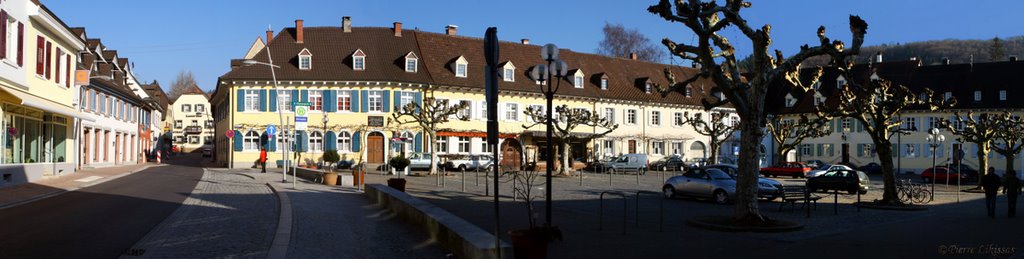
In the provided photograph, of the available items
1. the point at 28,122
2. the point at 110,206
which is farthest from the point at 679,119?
the point at 110,206

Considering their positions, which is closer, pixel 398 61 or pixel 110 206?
pixel 110 206

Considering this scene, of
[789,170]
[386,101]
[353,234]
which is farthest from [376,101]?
[353,234]

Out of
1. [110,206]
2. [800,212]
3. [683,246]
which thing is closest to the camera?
[683,246]

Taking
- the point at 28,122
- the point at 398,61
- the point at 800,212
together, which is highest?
the point at 398,61

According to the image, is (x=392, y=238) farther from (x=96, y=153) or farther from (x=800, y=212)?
(x=96, y=153)

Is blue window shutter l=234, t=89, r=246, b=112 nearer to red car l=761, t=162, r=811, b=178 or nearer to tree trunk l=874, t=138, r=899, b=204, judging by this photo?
red car l=761, t=162, r=811, b=178

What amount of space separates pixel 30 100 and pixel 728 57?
2301 centimetres

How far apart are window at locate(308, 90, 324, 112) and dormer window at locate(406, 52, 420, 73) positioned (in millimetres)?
6075

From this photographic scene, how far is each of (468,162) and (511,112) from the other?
846cm

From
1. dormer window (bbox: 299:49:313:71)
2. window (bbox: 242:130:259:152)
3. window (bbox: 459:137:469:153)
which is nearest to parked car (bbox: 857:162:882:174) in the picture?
window (bbox: 459:137:469:153)

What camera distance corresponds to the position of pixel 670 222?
1702cm

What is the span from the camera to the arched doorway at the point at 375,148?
5209 centimetres

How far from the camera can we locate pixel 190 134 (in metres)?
118

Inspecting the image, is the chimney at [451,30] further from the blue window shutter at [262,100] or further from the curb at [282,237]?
the curb at [282,237]
